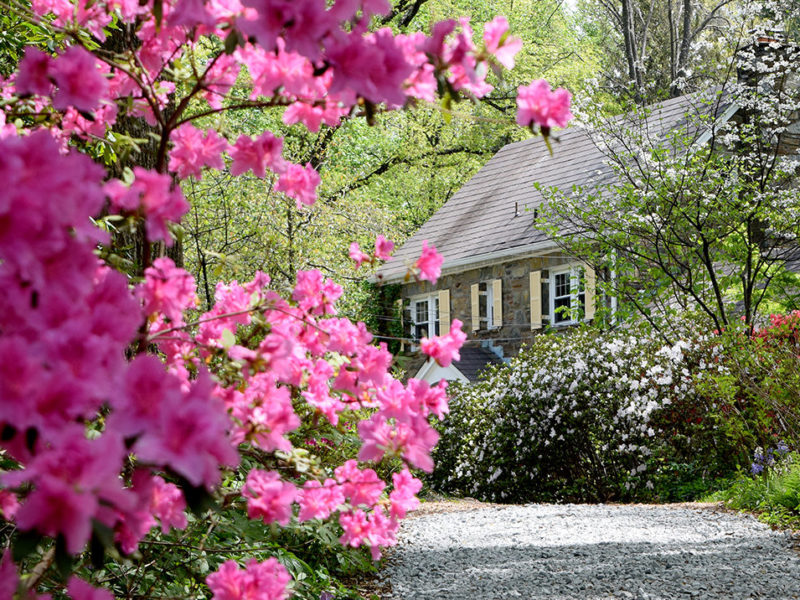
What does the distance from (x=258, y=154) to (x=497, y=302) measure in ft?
49.6

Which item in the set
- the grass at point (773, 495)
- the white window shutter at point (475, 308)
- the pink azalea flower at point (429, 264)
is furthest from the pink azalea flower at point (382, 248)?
the white window shutter at point (475, 308)

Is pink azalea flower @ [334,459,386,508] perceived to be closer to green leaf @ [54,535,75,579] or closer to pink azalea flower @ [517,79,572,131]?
pink azalea flower @ [517,79,572,131]

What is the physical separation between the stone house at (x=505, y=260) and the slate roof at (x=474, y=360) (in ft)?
0.08

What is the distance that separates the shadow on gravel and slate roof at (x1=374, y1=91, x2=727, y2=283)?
993 centimetres

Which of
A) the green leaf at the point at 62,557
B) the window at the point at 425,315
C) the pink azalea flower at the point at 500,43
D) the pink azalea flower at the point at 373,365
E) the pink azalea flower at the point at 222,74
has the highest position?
the window at the point at 425,315

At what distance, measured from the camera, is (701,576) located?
16.7 feet

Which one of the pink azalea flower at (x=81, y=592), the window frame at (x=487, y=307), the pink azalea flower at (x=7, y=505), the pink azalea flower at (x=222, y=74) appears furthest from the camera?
the window frame at (x=487, y=307)

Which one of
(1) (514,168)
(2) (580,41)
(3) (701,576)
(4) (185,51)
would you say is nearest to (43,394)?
(4) (185,51)

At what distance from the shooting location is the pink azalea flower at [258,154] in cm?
199

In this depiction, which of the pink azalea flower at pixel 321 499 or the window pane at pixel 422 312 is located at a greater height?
the window pane at pixel 422 312

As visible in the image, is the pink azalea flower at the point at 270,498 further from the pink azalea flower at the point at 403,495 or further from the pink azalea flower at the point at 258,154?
the pink azalea flower at the point at 258,154

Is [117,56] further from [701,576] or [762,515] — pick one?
[762,515]

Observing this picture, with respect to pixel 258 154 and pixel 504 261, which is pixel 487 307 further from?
pixel 258 154

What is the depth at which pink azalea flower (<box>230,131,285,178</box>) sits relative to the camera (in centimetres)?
199
